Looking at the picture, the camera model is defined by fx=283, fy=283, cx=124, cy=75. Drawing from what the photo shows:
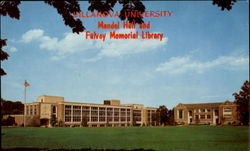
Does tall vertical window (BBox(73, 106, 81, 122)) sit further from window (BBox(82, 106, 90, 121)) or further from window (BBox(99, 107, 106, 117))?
window (BBox(99, 107, 106, 117))

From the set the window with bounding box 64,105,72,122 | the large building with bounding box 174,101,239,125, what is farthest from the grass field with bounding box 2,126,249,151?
the large building with bounding box 174,101,239,125

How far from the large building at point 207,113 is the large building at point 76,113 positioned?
19336mm

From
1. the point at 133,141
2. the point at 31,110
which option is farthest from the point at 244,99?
the point at 31,110

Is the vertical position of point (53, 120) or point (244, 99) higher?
point (244, 99)

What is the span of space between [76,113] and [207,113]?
194 ft

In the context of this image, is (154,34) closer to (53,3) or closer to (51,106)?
(53,3)

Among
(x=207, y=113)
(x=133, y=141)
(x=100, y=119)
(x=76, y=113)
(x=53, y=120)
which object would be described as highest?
(x=133, y=141)

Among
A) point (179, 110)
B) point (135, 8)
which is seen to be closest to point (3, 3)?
point (135, 8)

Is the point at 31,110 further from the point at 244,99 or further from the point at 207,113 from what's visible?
the point at 207,113

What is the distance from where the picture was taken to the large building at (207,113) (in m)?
116

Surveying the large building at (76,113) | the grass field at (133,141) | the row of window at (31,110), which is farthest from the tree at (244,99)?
the row of window at (31,110)

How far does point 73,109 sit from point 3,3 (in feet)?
307

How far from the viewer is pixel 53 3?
9.74 m

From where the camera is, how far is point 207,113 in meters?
126
